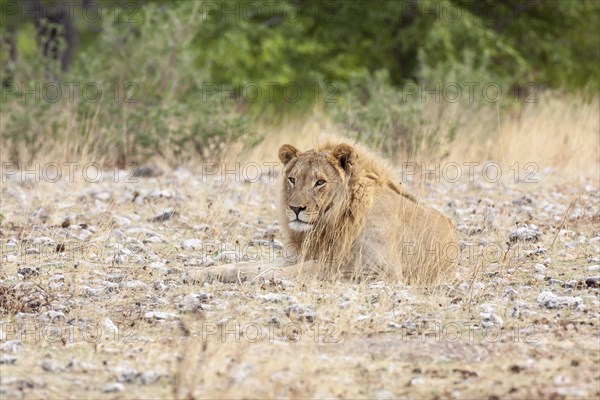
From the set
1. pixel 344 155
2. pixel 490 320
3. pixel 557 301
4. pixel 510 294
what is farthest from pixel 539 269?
pixel 344 155

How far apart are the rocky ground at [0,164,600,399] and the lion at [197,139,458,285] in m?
0.23

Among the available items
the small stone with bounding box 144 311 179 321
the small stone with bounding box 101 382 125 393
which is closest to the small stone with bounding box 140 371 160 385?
the small stone with bounding box 101 382 125 393

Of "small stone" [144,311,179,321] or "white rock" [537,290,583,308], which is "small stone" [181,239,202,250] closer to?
"small stone" [144,311,179,321]

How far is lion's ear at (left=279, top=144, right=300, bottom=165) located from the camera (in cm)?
880

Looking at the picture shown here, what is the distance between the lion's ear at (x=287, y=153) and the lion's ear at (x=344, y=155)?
0.38 m

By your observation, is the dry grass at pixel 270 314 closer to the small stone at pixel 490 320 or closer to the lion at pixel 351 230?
the small stone at pixel 490 320

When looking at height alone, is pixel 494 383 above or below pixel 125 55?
below

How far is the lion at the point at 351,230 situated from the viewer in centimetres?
848

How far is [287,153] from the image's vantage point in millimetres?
8883

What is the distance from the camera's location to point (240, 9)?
2206cm

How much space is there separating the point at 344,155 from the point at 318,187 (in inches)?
13.8

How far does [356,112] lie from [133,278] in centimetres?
757

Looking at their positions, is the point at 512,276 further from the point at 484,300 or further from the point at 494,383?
the point at 494,383

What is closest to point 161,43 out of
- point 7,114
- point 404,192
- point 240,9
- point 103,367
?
point 7,114
